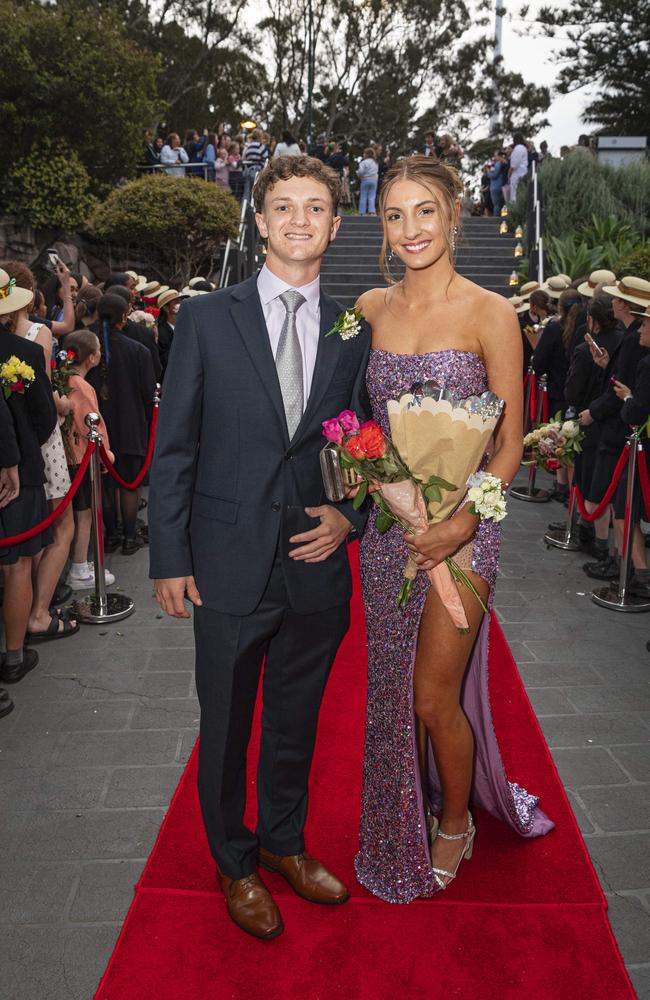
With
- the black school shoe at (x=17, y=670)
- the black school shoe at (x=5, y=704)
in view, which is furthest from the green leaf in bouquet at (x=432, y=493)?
the black school shoe at (x=17, y=670)

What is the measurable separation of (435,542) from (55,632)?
3.42 meters

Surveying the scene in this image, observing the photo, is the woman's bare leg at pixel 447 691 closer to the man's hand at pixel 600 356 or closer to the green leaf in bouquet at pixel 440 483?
the green leaf in bouquet at pixel 440 483

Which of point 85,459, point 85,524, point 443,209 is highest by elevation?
point 443,209

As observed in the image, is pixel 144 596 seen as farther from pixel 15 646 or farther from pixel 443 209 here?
pixel 443 209

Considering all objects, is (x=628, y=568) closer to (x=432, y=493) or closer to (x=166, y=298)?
(x=432, y=493)

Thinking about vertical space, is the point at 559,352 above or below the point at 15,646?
above

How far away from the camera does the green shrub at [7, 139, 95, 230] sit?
1530 centimetres

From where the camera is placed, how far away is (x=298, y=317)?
8.57 ft

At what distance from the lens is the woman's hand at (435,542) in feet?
8.63

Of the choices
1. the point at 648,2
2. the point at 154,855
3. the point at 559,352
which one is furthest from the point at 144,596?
A: the point at 648,2

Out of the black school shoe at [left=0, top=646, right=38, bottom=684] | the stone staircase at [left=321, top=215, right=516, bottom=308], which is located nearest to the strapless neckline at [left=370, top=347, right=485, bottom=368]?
the black school shoe at [left=0, top=646, right=38, bottom=684]

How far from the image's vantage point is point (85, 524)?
638 centimetres

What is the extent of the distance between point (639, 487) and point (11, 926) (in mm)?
4906

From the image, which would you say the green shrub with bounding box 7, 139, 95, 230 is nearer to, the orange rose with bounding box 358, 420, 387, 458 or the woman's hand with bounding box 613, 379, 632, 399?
the woman's hand with bounding box 613, 379, 632, 399
